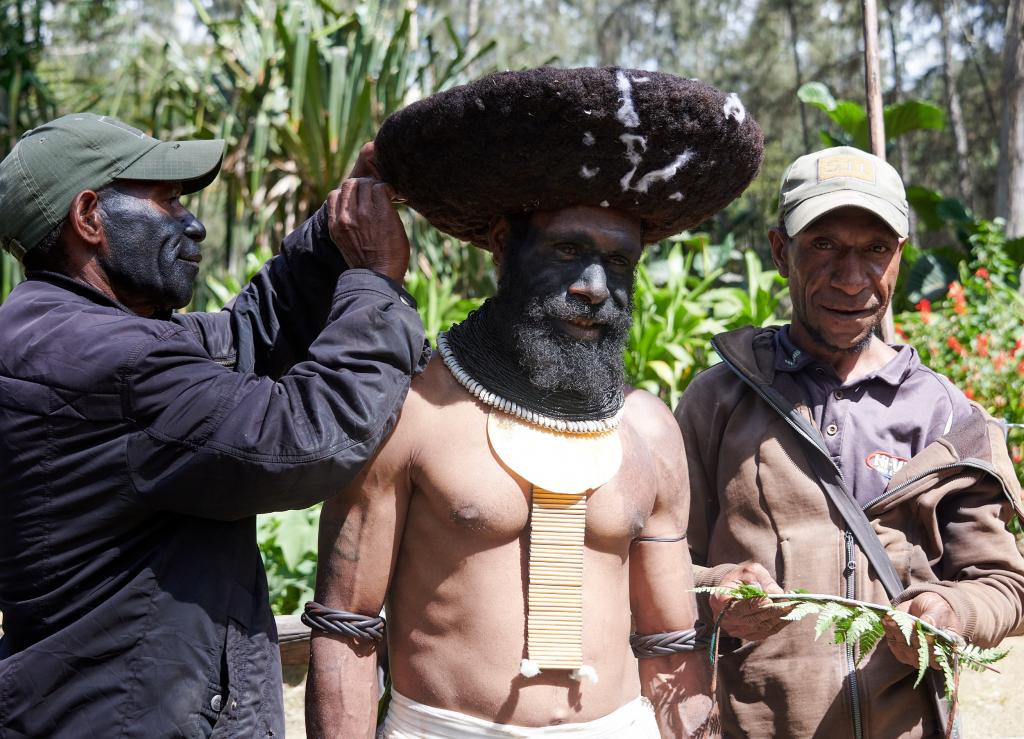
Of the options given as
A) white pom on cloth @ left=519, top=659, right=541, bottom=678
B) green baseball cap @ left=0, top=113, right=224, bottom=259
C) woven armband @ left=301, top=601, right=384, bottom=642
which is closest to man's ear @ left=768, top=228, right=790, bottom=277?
white pom on cloth @ left=519, top=659, right=541, bottom=678

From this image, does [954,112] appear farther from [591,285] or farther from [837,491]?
[591,285]

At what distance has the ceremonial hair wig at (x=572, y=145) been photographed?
2.01m

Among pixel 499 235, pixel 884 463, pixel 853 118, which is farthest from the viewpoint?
pixel 853 118

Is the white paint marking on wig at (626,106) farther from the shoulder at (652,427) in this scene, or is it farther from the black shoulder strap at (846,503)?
the black shoulder strap at (846,503)

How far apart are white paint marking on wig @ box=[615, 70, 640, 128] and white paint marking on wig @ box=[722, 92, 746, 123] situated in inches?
8.1

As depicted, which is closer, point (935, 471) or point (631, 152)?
point (631, 152)

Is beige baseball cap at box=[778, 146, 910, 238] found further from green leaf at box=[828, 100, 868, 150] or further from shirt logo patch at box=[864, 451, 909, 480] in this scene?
green leaf at box=[828, 100, 868, 150]

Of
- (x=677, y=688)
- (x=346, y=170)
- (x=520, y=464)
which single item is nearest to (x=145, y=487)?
(x=520, y=464)

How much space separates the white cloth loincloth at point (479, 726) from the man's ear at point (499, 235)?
3.12ft

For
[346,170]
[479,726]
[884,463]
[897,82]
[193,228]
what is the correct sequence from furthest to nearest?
[897,82] < [346,170] < [884,463] < [193,228] < [479,726]

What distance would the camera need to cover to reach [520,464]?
219cm

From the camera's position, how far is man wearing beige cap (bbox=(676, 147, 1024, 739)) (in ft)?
8.02

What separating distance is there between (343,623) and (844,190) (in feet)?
5.04

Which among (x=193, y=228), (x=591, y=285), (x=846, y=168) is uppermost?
(x=846, y=168)
